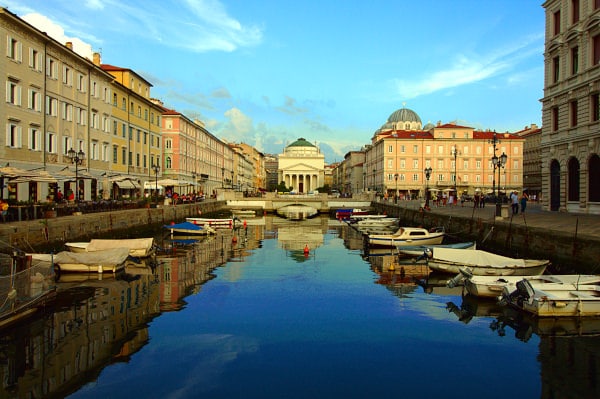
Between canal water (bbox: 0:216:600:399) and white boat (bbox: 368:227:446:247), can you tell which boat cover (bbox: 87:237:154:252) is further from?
white boat (bbox: 368:227:446:247)

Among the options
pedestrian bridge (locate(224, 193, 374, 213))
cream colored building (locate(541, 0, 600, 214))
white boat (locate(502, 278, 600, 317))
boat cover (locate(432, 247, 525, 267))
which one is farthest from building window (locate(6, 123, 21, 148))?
pedestrian bridge (locate(224, 193, 374, 213))

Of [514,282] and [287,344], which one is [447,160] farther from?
[287,344]

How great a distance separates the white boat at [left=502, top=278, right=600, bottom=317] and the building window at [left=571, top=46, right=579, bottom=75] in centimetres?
2320

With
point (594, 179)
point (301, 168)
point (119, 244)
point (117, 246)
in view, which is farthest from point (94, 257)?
point (301, 168)

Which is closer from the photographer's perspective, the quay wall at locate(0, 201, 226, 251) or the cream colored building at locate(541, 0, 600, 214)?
the quay wall at locate(0, 201, 226, 251)

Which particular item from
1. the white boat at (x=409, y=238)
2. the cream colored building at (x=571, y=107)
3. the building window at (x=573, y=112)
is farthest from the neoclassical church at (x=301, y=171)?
the building window at (x=573, y=112)

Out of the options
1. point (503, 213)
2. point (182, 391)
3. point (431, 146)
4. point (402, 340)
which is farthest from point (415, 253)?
point (431, 146)

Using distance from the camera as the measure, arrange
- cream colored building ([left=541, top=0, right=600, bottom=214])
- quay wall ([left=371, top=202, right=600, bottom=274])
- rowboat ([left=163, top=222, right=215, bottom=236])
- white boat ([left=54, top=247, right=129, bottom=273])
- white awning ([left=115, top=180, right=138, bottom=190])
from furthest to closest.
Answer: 1. white awning ([left=115, top=180, right=138, bottom=190])
2. rowboat ([left=163, top=222, right=215, bottom=236])
3. cream colored building ([left=541, top=0, right=600, bottom=214])
4. white boat ([left=54, top=247, right=129, bottom=273])
5. quay wall ([left=371, top=202, right=600, bottom=274])

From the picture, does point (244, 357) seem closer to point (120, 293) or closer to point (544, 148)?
point (120, 293)

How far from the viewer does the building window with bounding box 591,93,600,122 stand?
3099 cm

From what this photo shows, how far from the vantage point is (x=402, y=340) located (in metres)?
13.9

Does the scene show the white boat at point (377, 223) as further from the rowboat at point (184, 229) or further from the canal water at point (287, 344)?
the canal water at point (287, 344)

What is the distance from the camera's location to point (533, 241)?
23891 mm

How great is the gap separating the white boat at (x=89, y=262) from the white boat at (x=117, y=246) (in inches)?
83.8
